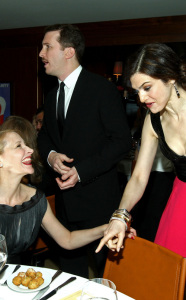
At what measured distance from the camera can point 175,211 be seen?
190 centimetres

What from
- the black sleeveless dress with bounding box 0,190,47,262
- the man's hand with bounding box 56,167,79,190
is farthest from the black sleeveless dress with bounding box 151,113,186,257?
the black sleeveless dress with bounding box 0,190,47,262

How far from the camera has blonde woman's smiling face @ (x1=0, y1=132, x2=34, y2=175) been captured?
2.00m

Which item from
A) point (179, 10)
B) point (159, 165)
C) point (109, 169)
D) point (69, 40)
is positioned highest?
point (179, 10)

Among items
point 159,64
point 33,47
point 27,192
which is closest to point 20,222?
point 27,192

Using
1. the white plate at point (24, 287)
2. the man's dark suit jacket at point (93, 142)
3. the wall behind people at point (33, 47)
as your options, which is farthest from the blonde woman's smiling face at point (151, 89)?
the wall behind people at point (33, 47)

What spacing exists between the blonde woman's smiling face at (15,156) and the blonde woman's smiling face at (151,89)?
792 mm

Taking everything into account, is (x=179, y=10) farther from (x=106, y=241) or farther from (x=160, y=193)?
(x=106, y=241)

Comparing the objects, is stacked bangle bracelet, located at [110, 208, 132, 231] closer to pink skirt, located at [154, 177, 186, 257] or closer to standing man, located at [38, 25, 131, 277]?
pink skirt, located at [154, 177, 186, 257]

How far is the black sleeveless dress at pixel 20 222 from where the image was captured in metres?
1.92

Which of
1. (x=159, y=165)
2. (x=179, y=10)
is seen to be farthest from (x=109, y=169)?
(x=179, y=10)

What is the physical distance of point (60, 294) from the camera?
1267 mm

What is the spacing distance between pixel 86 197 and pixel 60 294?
3.73 feet

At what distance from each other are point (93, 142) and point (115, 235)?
89cm

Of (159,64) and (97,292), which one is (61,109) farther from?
(97,292)
